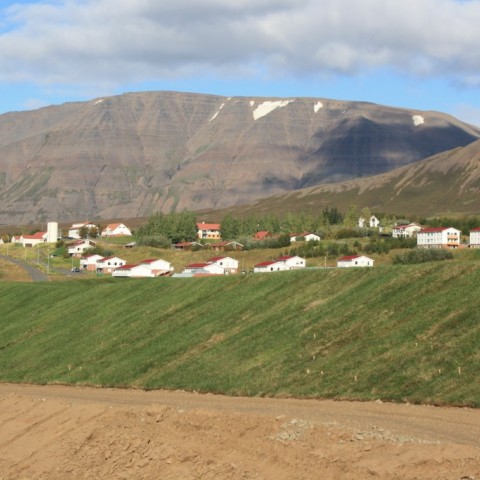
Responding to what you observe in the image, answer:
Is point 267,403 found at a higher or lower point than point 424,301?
lower

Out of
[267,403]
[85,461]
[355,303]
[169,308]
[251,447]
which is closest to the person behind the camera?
[251,447]

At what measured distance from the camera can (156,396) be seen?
4131cm

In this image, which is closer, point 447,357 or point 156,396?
point 447,357

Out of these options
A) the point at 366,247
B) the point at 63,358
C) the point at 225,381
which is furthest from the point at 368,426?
the point at 366,247

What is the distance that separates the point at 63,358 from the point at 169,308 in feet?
26.5

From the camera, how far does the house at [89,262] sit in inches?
6959

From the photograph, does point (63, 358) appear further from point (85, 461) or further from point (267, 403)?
point (85, 461)

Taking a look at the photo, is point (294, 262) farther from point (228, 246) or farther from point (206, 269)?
point (228, 246)

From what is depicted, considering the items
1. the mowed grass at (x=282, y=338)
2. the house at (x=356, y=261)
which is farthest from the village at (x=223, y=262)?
the mowed grass at (x=282, y=338)

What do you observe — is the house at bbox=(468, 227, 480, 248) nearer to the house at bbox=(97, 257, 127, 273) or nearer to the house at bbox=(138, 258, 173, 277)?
the house at bbox=(138, 258, 173, 277)

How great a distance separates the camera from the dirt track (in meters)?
→ 24.8

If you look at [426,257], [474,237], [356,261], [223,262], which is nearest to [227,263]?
[223,262]

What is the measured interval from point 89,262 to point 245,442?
509 feet

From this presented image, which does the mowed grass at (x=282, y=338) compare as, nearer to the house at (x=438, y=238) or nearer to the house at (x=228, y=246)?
the house at (x=438, y=238)
